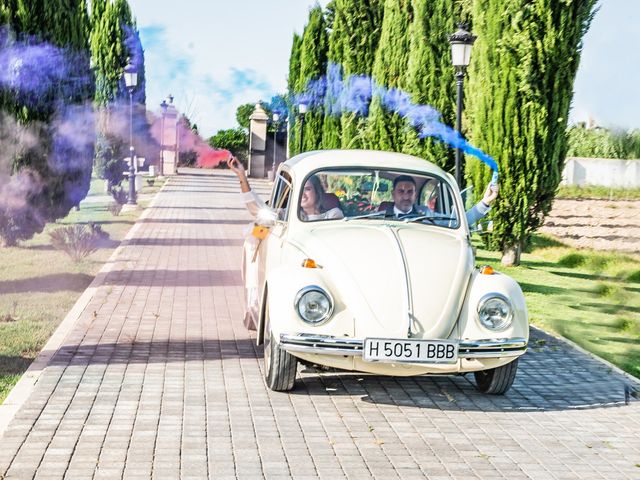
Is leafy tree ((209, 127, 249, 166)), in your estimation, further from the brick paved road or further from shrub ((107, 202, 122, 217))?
the brick paved road

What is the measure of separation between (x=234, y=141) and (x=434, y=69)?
42014mm

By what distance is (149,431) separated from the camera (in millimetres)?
6629

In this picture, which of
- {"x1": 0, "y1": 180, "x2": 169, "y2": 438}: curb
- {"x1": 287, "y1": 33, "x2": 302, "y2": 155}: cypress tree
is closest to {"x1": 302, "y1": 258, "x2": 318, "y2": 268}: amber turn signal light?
{"x1": 0, "y1": 180, "x2": 169, "y2": 438}: curb

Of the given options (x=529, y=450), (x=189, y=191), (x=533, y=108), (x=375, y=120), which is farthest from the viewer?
(x=189, y=191)

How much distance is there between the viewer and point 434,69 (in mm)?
20547

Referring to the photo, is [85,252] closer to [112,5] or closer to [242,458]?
[242,458]

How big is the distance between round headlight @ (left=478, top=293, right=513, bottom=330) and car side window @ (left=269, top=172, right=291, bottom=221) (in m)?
2.12

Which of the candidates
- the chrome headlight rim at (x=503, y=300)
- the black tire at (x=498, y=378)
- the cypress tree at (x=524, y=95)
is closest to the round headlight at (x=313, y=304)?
the chrome headlight rim at (x=503, y=300)

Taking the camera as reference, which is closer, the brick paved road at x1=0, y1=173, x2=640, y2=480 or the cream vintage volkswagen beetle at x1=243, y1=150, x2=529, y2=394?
the brick paved road at x1=0, y1=173, x2=640, y2=480

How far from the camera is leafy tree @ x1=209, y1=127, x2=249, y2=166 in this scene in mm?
51594

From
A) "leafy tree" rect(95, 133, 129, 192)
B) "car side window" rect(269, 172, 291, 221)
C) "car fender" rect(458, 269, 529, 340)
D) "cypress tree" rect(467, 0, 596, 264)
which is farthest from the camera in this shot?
"leafy tree" rect(95, 133, 129, 192)

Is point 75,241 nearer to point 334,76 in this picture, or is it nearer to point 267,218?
point 267,218

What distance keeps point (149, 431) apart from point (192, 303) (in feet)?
19.1

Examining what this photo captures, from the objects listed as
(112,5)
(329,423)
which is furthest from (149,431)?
(112,5)
